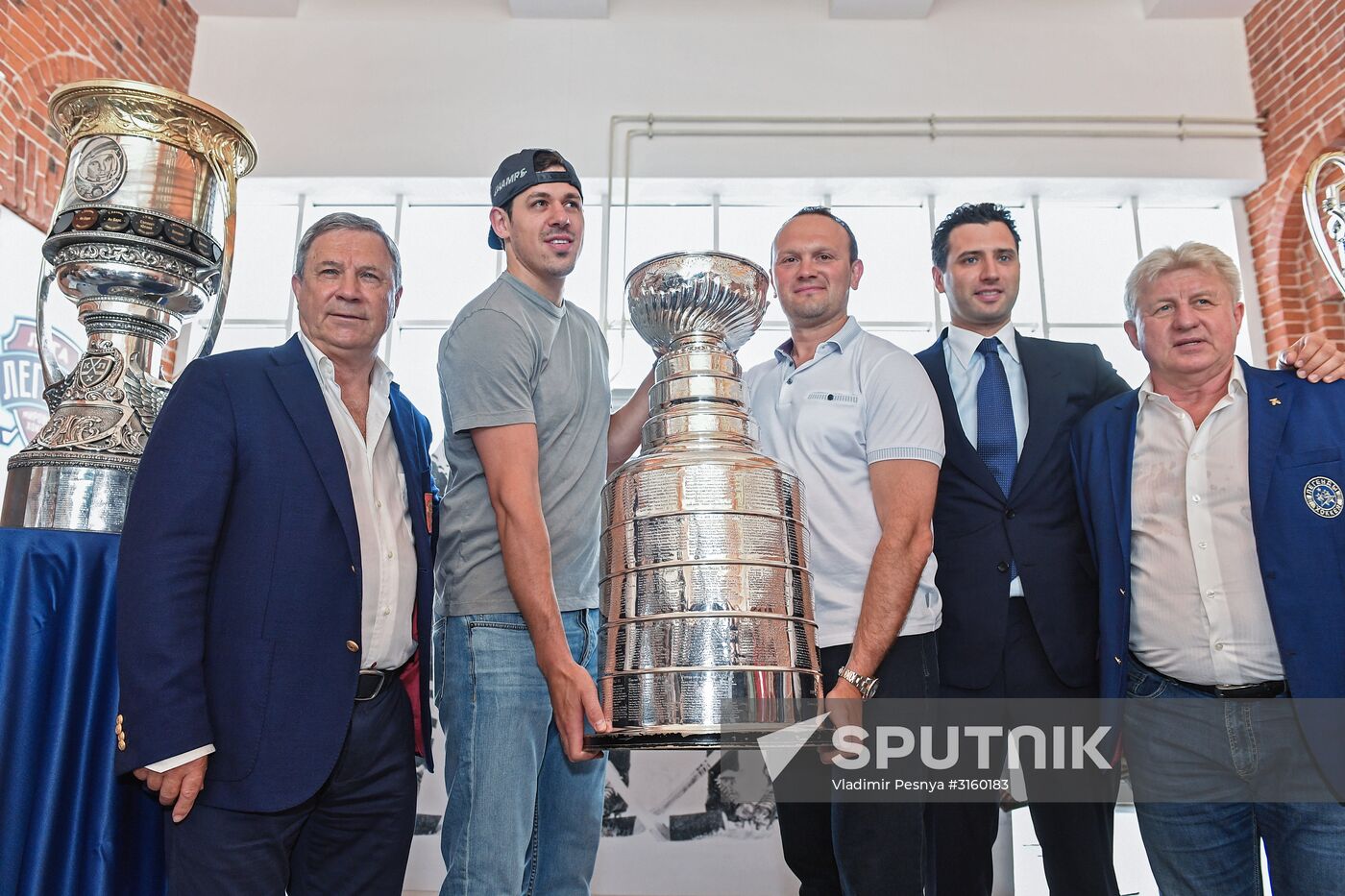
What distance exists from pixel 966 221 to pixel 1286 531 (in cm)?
103

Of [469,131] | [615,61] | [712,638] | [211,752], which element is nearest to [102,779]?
[211,752]

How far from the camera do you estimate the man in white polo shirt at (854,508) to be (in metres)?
1.66

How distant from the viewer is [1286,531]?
1.86 meters

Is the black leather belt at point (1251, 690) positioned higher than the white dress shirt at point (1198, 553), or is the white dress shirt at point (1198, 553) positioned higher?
the white dress shirt at point (1198, 553)

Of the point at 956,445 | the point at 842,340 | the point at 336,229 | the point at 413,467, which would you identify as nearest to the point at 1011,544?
the point at 956,445

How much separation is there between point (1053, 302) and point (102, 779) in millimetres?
6032

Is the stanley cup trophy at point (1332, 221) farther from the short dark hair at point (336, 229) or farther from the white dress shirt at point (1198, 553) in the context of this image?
the short dark hair at point (336, 229)

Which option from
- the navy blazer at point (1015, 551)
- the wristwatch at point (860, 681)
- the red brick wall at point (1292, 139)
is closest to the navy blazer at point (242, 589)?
the wristwatch at point (860, 681)

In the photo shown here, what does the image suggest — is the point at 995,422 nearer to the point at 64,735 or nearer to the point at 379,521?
the point at 379,521

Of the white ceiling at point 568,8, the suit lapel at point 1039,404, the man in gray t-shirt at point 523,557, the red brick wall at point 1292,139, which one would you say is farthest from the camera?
the white ceiling at point 568,8

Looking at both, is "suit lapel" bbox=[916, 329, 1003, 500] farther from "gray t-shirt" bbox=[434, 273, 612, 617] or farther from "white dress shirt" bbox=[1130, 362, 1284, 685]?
"gray t-shirt" bbox=[434, 273, 612, 617]

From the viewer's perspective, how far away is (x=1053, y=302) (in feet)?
20.2

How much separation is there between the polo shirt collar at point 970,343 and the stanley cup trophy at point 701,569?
1.06 meters

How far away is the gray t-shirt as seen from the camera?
1.64 m
